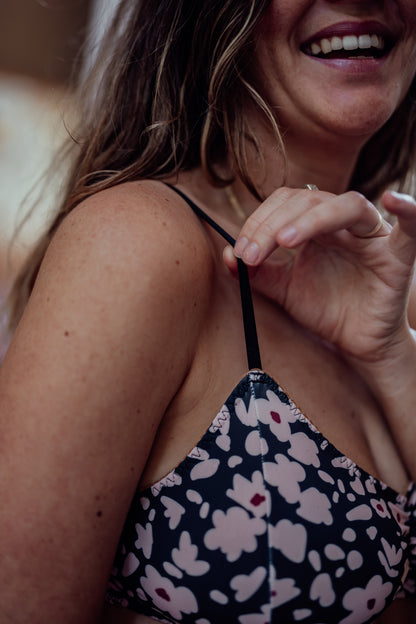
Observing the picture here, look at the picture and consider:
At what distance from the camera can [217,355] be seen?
930mm

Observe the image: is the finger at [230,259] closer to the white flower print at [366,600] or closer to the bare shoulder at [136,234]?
the bare shoulder at [136,234]

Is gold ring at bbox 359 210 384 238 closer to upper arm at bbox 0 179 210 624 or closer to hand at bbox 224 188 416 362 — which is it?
hand at bbox 224 188 416 362

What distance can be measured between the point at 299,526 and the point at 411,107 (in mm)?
1063

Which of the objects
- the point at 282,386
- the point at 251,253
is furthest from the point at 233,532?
the point at 251,253

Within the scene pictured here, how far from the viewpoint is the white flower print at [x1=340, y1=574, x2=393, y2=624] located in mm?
857

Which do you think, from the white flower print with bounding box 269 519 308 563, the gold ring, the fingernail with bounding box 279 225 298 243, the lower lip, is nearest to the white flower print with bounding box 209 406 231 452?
the white flower print with bounding box 269 519 308 563

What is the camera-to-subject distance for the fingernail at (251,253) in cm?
87

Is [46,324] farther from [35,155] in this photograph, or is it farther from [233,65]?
[35,155]

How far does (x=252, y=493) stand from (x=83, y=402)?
246 mm

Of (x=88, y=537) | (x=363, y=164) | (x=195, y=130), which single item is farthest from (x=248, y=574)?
(x=363, y=164)

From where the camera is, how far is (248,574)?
81cm

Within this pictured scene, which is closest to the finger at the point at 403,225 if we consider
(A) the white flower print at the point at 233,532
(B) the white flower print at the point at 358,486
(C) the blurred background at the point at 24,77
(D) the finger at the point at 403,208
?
(D) the finger at the point at 403,208

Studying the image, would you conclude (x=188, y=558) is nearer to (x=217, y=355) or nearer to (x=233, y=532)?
(x=233, y=532)

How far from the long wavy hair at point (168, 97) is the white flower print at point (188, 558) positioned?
56 cm
